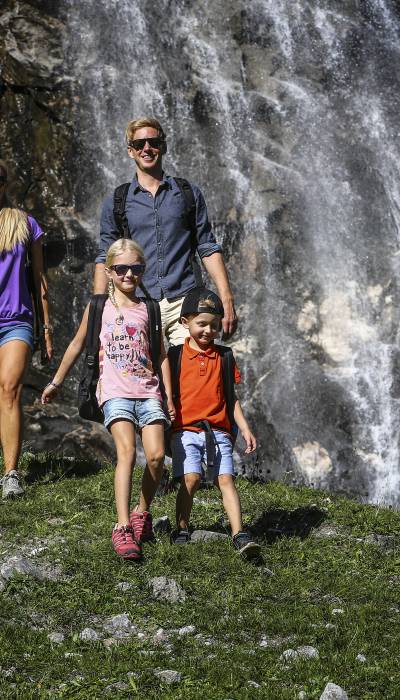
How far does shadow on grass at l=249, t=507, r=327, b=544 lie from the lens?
7.71m

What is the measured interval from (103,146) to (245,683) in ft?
50.4

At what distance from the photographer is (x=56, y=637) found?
5.26 metres

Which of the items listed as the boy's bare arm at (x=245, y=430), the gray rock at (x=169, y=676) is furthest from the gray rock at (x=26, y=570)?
the gray rock at (x=169, y=676)

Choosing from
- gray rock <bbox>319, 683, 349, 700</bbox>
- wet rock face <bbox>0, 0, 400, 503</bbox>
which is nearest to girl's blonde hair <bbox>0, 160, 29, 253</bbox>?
gray rock <bbox>319, 683, 349, 700</bbox>

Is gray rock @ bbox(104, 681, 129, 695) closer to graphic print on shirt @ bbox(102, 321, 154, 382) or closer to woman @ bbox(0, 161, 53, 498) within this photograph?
graphic print on shirt @ bbox(102, 321, 154, 382)

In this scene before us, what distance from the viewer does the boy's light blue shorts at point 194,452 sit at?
22.7 feet

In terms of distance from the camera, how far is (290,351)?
17922 mm

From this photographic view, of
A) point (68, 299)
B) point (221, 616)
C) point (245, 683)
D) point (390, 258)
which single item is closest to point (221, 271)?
point (221, 616)

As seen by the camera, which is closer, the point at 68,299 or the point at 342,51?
the point at 68,299

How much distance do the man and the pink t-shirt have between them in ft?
1.82

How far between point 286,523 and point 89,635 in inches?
124

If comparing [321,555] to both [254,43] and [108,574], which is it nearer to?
[108,574]

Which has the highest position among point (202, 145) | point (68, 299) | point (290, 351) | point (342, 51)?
point (342, 51)

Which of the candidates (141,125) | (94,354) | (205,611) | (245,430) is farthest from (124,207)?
(205,611)
